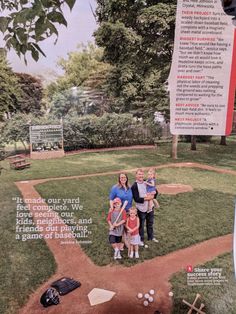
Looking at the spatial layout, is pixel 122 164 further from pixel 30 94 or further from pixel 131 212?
pixel 30 94

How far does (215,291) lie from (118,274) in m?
0.66

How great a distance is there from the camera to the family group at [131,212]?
242 cm

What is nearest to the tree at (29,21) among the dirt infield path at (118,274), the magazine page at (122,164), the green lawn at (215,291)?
the magazine page at (122,164)

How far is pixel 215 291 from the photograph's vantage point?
248cm

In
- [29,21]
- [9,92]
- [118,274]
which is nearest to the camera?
[29,21]

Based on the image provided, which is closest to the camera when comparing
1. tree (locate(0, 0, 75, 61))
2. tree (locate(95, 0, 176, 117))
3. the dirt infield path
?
tree (locate(0, 0, 75, 61))

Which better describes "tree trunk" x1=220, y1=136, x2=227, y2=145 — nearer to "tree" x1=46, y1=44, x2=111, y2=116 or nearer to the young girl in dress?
the young girl in dress

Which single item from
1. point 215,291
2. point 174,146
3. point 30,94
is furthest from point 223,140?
point 30,94

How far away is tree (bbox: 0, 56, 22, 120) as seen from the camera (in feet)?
7.47

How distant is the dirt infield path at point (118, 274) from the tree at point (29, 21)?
2.80ft

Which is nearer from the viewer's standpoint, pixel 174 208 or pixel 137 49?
pixel 137 49

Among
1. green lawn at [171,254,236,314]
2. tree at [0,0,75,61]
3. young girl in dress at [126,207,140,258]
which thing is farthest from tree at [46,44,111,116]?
green lawn at [171,254,236,314]

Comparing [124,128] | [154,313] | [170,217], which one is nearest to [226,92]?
[124,128]

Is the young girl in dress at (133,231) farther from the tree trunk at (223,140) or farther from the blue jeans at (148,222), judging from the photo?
the tree trunk at (223,140)
